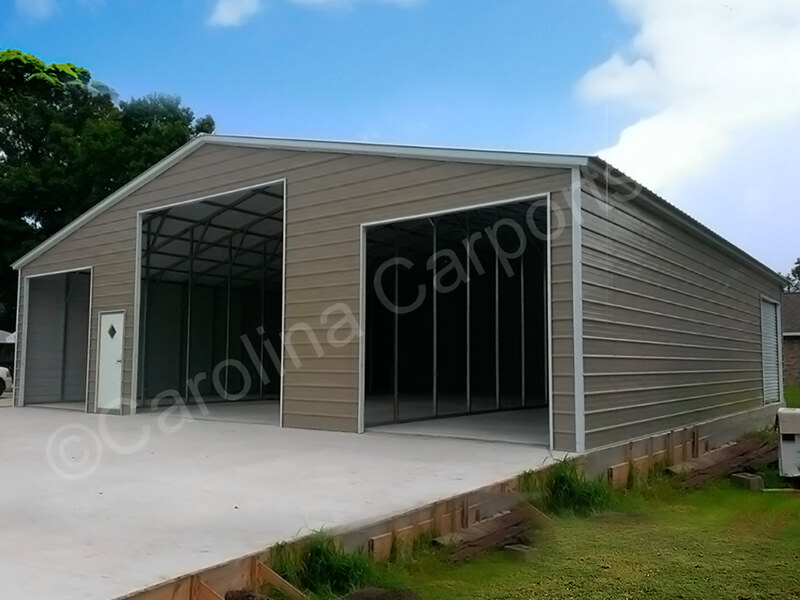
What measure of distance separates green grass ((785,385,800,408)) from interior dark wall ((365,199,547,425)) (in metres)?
6.33

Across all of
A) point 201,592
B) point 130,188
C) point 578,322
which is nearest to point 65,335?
point 130,188

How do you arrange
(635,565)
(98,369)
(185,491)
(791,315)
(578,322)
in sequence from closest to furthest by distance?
(635,565) < (185,491) < (578,322) < (98,369) < (791,315)

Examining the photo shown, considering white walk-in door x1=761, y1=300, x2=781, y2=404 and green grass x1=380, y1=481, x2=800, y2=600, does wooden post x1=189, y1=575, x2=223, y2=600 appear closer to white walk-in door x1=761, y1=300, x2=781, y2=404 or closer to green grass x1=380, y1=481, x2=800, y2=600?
green grass x1=380, y1=481, x2=800, y2=600

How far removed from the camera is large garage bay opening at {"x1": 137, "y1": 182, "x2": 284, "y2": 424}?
38.9 ft

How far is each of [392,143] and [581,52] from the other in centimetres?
272

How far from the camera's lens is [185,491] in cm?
501

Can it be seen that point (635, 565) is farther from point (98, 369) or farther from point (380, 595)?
point (98, 369)

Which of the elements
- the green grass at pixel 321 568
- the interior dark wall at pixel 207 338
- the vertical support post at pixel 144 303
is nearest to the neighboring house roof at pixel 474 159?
the vertical support post at pixel 144 303

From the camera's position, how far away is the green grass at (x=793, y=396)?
16369 mm

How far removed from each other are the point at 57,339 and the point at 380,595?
12.8 m

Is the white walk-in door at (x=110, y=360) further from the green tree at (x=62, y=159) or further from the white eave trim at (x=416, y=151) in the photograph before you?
the green tree at (x=62, y=159)

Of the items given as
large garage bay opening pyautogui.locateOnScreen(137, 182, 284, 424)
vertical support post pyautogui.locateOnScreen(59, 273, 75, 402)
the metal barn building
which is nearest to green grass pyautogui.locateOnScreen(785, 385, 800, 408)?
the metal barn building

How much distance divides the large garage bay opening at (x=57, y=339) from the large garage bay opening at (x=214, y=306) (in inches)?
59.0

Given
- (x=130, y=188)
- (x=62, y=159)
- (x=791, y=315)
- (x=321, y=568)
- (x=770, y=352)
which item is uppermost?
(x=62, y=159)
